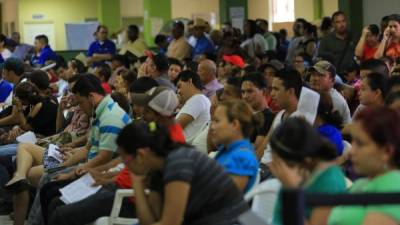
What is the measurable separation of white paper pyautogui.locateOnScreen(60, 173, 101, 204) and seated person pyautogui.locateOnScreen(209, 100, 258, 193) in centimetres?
142

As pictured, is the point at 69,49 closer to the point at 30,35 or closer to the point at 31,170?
the point at 30,35

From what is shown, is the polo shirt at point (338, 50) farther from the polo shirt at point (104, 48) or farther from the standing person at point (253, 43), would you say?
the polo shirt at point (104, 48)

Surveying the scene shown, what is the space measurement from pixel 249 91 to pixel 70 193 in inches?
58.7

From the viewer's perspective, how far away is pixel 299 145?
3072 millimetres

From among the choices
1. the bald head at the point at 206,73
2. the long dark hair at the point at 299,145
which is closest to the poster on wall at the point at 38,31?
the bald head at the point at 206,73

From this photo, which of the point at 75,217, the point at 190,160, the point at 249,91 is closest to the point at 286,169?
the point at 190,160

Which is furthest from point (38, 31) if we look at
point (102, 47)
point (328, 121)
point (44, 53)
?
point (328, 121)

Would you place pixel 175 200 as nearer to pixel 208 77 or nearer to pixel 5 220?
pixel 5 220

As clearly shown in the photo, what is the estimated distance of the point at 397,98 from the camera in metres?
4.49

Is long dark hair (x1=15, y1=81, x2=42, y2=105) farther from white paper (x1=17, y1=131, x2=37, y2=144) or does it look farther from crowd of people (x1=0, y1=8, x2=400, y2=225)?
white paper (x1=17, y1=131, x2=37, y2=144)

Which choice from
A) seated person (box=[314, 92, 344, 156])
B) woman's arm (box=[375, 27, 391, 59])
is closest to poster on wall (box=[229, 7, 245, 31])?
woman's arm (box=[375, 27, 391, 59])

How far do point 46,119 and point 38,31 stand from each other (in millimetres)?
18071

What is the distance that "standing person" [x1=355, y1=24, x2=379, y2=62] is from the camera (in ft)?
28.5

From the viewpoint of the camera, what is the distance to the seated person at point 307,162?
3012 millimetres
